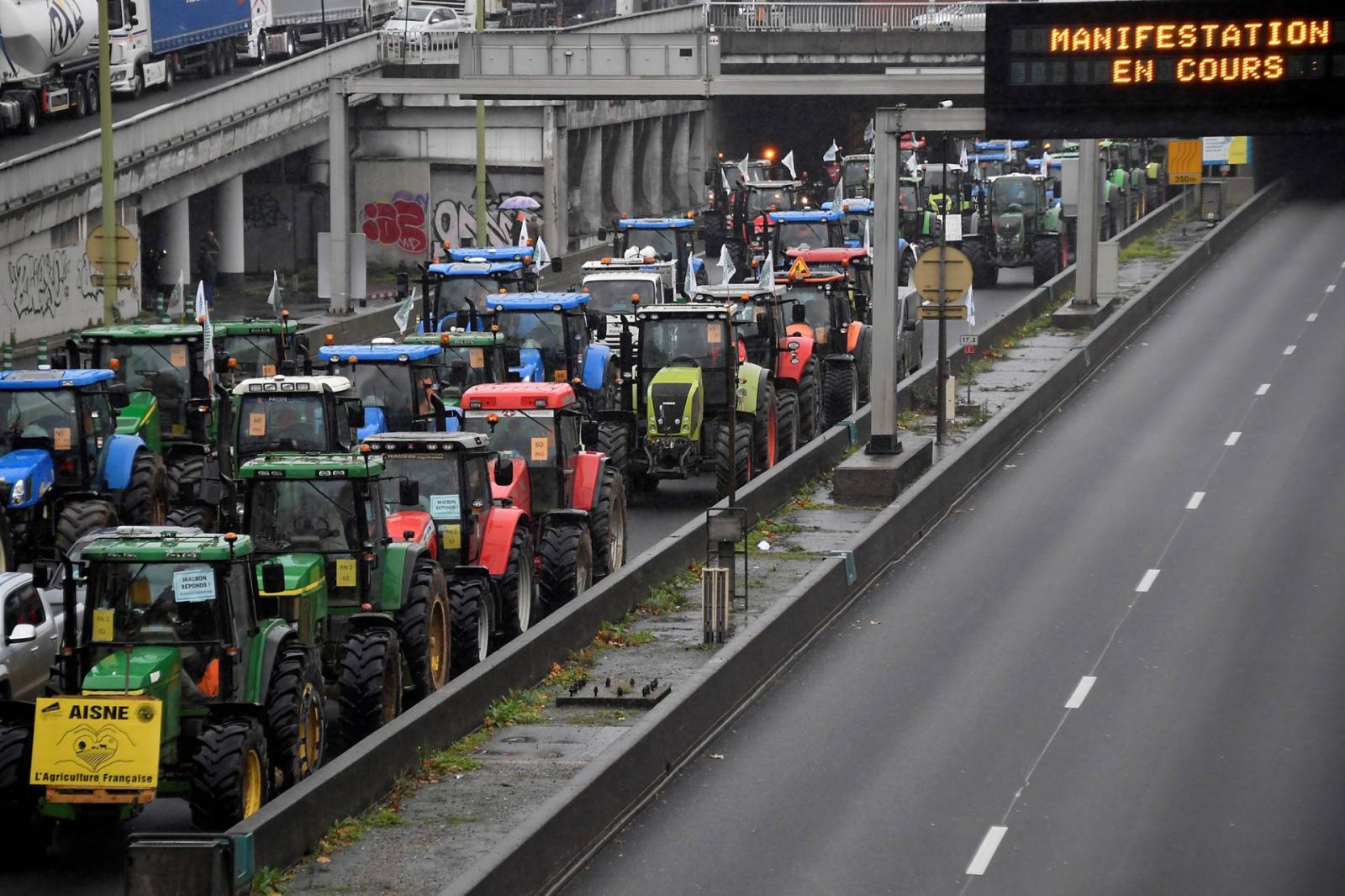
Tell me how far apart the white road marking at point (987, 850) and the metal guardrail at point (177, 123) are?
103 feet

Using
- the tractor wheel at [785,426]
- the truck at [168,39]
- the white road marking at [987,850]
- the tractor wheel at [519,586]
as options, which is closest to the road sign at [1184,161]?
the truck at [168,39]

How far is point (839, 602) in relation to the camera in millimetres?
23953

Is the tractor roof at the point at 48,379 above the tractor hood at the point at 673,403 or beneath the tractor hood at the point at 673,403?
above

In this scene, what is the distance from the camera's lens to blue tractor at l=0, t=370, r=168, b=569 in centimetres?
2244

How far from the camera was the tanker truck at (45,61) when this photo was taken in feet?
148

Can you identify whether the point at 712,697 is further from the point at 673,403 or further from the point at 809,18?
the point at 809,18

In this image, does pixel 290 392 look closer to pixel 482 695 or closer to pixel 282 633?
pixel 482 695

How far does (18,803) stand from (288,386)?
8985 mm

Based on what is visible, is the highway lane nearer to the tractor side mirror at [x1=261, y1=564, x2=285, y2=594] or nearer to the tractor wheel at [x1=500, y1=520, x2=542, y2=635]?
the tractor wheel at [x1=500, y1=520, x2=542, y2=635]

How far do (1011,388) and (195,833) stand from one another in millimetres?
26091

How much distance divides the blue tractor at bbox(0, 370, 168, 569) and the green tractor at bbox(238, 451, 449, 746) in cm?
552

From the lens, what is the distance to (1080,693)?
66.3 ft

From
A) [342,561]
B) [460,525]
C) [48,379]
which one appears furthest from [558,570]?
[48,379]

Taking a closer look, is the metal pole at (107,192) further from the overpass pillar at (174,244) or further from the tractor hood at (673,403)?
the overpass pillar at (174,244)
